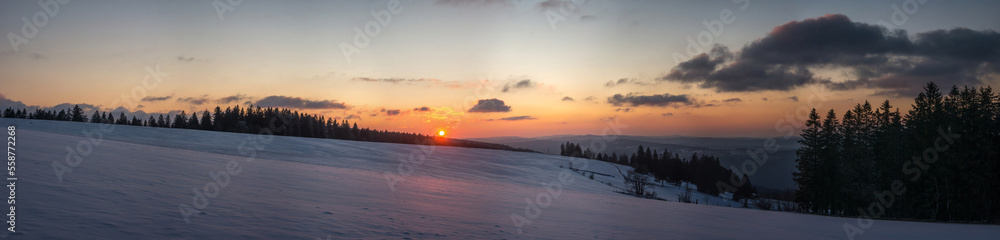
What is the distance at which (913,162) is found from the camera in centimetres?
4816

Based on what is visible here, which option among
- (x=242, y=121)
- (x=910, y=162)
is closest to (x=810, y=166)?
(x=910, y=162)

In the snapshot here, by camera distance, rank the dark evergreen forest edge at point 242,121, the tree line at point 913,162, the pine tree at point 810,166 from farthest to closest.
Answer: the dark evergreen forest edge at point 242,121, the pine tree at point 810,166, the tree line at point 913,162

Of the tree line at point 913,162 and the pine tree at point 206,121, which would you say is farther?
the pine tree at point 206,121

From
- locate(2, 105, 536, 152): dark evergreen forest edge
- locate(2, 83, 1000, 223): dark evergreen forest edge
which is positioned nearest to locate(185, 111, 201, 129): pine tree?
locate(2, 105, 536, 152): dark evergreen forest edge

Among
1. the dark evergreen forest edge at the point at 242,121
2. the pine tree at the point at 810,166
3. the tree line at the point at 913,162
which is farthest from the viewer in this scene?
the dark evergreen forest edge at the point at 242,121

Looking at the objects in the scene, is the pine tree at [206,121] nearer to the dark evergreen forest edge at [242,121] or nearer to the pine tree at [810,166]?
the dark evergreen forest edge at [242,121]

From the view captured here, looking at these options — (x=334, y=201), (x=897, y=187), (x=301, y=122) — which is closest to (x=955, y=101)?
(x=897, y=187)

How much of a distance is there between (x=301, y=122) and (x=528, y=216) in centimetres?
12695

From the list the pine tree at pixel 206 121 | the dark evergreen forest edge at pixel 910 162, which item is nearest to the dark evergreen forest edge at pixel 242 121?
the pine tree at pixel 206 121

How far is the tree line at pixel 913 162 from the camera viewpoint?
44.0 metres

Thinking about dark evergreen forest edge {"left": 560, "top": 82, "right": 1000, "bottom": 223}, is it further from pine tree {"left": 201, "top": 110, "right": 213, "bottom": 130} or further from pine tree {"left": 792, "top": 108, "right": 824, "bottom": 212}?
pine tree {"left": 201, "top": 110, "right": 213, "bottom": 130}

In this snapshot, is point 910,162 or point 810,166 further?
point 810,166

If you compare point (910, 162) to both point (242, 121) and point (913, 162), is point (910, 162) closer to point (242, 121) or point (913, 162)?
point (913, 162)

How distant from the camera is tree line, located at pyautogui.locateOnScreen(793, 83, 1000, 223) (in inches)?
1731
